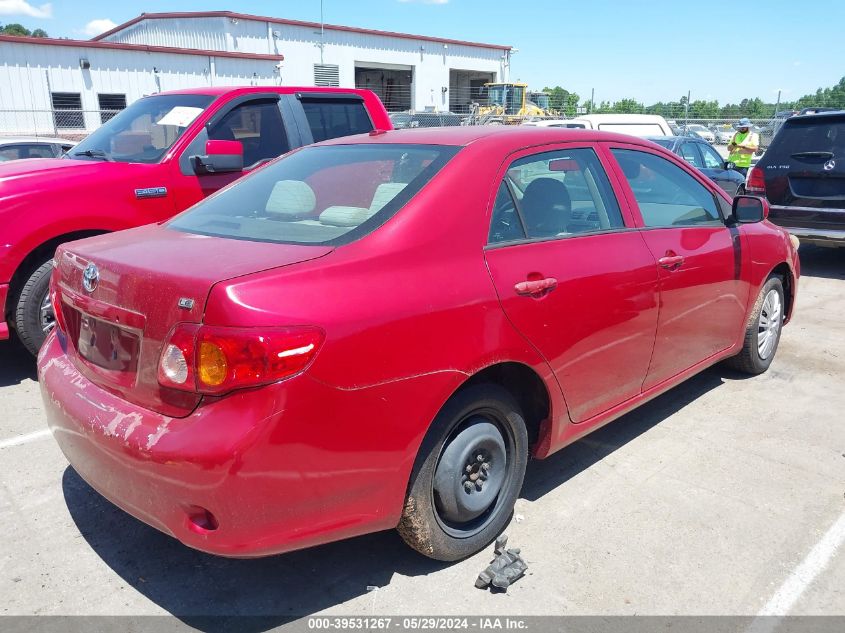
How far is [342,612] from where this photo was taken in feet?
8.77

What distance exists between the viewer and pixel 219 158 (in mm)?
5301

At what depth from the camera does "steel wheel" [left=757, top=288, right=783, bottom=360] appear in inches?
198

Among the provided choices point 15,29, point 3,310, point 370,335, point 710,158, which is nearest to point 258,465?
point 370,335

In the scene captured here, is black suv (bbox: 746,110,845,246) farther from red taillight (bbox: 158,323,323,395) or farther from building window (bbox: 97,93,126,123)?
building window (bbox: 97,93,126,123)

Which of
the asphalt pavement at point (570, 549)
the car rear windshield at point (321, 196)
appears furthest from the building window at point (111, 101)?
the car rear windshield at point (321, 196)

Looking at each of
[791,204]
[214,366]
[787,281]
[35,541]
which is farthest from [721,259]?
[791,204]

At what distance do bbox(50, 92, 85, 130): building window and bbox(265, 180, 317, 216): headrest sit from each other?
23991mm

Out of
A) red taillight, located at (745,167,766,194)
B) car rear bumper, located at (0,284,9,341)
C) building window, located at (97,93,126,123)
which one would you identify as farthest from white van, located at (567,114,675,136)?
building window, located at (97,93,126,123)

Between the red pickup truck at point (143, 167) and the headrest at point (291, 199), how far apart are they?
2170 millimetres

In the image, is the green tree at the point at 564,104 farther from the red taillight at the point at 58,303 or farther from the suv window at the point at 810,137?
the red taillight at the point at 58,303

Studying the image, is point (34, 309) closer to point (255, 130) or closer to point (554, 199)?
point (255, 130)

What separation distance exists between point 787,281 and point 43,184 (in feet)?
17.4

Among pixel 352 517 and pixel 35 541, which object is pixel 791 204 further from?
pixel 35 541

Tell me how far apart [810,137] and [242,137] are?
659 centimetres
